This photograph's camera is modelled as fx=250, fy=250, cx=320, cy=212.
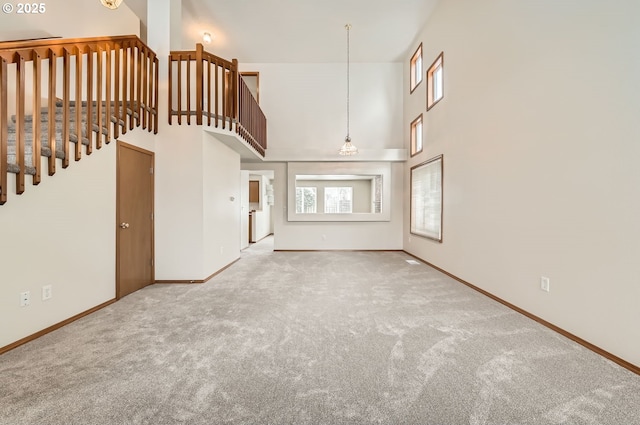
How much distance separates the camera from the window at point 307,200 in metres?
6.91

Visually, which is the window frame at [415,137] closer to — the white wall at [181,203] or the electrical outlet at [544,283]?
the electrical outlet at [544,283]

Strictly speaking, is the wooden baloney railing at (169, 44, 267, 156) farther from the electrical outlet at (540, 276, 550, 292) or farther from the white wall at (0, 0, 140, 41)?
the electrical outlet at (540, 276, 550, 292)

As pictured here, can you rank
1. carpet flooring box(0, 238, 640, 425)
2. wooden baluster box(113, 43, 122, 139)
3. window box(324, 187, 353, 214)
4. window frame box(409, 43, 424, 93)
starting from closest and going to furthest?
carpet flooring box(0, 238, 640, 425) → wooden baluster box(113, 43, 122, 139) → window frame box(409, 43, 424, 93) → window box(324, 187, 353, 214)

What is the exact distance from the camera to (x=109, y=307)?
2.91 m

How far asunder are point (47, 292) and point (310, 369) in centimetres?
256

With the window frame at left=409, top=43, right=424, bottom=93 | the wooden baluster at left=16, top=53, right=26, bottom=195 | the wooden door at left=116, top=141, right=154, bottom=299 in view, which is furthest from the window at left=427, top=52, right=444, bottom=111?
the wooden baluster at left=16, top=53, right=26, bottom=195

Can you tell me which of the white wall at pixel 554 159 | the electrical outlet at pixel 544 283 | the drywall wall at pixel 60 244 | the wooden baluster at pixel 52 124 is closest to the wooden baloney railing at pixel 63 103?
the wooden baluster at pixel 52 124

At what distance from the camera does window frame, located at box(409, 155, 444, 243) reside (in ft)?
15.1

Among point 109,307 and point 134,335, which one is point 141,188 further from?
point 134,335

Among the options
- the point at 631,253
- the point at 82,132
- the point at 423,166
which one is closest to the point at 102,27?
the point at 82,132

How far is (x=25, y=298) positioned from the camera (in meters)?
2.15

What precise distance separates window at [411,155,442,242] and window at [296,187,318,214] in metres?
2.55

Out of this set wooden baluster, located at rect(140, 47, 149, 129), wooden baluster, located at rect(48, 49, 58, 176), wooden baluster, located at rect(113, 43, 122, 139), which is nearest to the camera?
wooden baluster, located at rect(48, 49, 58, 176)

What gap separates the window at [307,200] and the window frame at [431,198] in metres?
2.51
